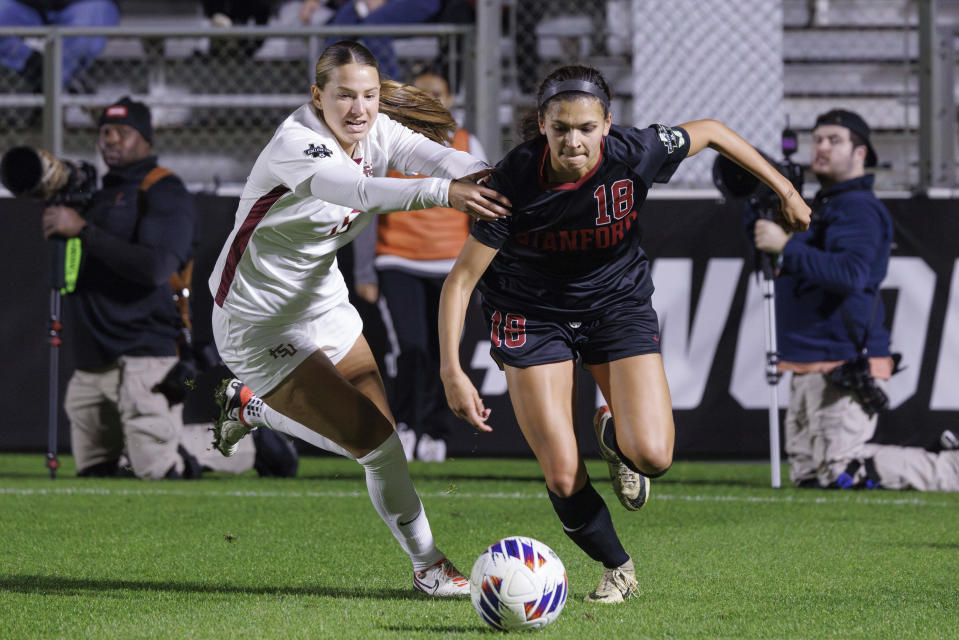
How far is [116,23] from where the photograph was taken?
1234 cm

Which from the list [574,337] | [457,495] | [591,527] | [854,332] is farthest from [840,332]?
[591,527]

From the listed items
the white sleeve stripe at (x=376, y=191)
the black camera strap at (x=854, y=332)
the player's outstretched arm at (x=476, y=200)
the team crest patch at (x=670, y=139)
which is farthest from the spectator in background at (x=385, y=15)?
the player's outstretched arm at (x=476, y=200)

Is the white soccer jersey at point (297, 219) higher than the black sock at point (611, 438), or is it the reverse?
the white soccer jersey at point (297, 219)

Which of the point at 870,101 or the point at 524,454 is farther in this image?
the point at 870,101

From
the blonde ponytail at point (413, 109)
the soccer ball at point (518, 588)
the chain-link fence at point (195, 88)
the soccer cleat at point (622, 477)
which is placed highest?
the chain-link fence at point (195, 88)

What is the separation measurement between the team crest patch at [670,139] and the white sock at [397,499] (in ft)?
4.77

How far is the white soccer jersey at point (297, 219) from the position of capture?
4.47m

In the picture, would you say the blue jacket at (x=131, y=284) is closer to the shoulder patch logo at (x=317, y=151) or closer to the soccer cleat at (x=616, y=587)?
the shoulder patch logo at (x=317, y=151)

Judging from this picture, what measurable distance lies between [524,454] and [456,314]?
5164mm

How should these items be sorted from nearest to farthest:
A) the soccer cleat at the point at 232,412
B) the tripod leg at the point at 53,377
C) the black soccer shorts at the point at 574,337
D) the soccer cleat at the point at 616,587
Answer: the soccer cleat at the point at 616,587, the black soccer shorts at the point at 574,337, the soccer cleat at the point at 232,412, the tripod leg at the point at 53,377

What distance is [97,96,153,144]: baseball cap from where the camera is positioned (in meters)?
8.51

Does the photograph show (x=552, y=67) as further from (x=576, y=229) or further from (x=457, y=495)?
(x=576, y=229)

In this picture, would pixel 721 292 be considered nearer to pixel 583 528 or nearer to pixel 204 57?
pixel 583 528

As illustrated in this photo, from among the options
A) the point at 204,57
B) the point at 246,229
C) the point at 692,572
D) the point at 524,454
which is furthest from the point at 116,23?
the point at 692,572
